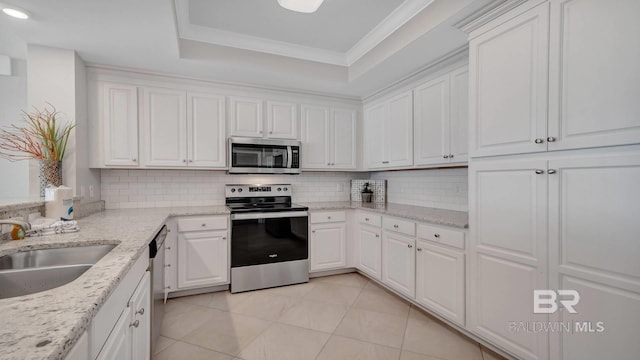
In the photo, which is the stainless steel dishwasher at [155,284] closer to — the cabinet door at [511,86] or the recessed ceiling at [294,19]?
the recessed ceiling at [294,19]

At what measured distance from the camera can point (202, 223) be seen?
9.57 feet

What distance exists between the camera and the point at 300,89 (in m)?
3.55

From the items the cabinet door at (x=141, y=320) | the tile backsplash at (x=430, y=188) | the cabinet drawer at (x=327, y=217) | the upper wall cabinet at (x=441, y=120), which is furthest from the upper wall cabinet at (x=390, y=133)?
the cabinet door at (x=141, y=320)

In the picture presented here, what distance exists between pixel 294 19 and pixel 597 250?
2.69 m

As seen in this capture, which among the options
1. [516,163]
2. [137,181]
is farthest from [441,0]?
[137,181]

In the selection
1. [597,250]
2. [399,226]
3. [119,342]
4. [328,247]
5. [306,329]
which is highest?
[597,250]

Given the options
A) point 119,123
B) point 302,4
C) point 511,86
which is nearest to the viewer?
point 511,86

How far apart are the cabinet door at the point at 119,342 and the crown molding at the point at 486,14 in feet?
8.64

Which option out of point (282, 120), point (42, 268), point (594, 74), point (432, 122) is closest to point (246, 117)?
point (282, 120)

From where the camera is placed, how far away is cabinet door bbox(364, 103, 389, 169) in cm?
352

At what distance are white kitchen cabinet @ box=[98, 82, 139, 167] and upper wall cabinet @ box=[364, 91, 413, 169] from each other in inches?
107

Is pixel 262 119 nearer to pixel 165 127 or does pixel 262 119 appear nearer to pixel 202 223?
pixel 165 127

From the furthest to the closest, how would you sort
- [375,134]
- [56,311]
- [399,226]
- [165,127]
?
[375,134]
[165,127]
[399,226]
[56,311]

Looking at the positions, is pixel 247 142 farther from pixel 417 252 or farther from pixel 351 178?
pixel 417 252
